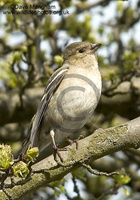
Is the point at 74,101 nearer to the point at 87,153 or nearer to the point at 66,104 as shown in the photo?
the point at 66,104

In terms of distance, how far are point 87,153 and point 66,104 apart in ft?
3.33

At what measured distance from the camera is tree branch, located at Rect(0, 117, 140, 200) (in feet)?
12.8

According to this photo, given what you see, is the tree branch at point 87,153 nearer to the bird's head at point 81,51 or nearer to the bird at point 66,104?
the bird at point 66,104

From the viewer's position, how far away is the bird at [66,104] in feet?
15.8

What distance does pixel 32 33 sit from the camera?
6.86 m

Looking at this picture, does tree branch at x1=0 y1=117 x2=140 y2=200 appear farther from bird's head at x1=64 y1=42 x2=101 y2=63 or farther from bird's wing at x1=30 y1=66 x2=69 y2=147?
bird's head at x1=64 y1=42 x2=101 y2=63

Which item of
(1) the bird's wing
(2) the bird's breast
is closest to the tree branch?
(2) the bird's breast

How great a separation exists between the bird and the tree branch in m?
0.69

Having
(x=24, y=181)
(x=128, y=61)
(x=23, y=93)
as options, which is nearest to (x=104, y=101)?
(x=128, y=61)

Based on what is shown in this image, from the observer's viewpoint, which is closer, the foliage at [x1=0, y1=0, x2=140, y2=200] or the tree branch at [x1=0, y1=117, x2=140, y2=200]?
the tree branch at [x1=0, y1=117, x2=140, y2=200]

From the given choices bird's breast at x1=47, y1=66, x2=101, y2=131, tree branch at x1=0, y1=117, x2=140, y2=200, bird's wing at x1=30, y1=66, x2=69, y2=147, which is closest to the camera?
tree branch at x1=0, y1=117, x2=140, y2=200

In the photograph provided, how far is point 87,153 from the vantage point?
4004 mm

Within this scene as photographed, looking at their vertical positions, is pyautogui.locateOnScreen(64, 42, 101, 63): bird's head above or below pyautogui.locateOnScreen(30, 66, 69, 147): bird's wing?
above

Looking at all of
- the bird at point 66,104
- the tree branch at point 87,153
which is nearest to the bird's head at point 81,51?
the bird at point 66,104
